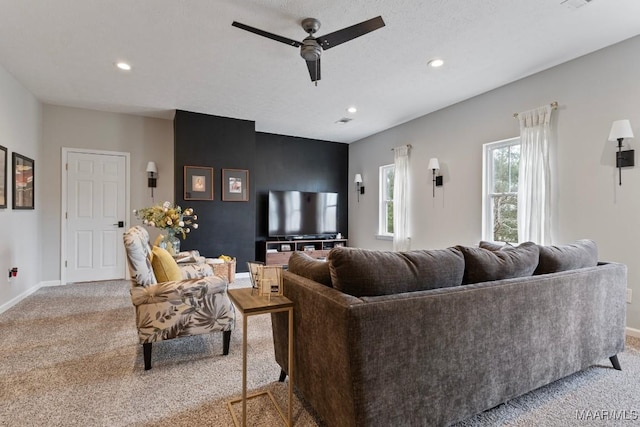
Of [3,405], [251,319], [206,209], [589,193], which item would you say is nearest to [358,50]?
[589,193]

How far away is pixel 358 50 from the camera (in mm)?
3049

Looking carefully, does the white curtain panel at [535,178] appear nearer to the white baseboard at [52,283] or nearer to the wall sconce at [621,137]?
the wall sconce at [621,137]

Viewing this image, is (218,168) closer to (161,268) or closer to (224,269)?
(224,269)

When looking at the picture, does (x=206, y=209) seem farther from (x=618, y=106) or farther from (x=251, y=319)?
(x=618, y=106)

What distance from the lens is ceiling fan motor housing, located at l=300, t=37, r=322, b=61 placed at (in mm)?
2539

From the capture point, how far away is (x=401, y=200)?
17.9ft

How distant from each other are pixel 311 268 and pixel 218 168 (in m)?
3.85

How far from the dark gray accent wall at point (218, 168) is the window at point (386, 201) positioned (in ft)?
8.11

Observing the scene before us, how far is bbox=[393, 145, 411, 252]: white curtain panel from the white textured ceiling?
3.26ft

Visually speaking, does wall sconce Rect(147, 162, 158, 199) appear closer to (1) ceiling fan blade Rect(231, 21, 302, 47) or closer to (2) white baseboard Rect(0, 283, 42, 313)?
(2) white baseboard Rect(0, 283, 42, 313)

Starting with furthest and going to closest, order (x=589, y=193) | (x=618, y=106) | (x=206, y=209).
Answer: (x=206, y=209)
(x=589, y=193)
(x=618, y=106)

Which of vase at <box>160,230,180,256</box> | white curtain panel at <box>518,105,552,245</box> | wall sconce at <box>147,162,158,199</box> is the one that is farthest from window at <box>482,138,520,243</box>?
wall sconce at <box>147,162,158,199</box>

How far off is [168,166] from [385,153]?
12.6 ft

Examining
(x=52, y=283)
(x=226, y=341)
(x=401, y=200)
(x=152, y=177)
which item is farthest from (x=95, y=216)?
(x=401, y=200)
